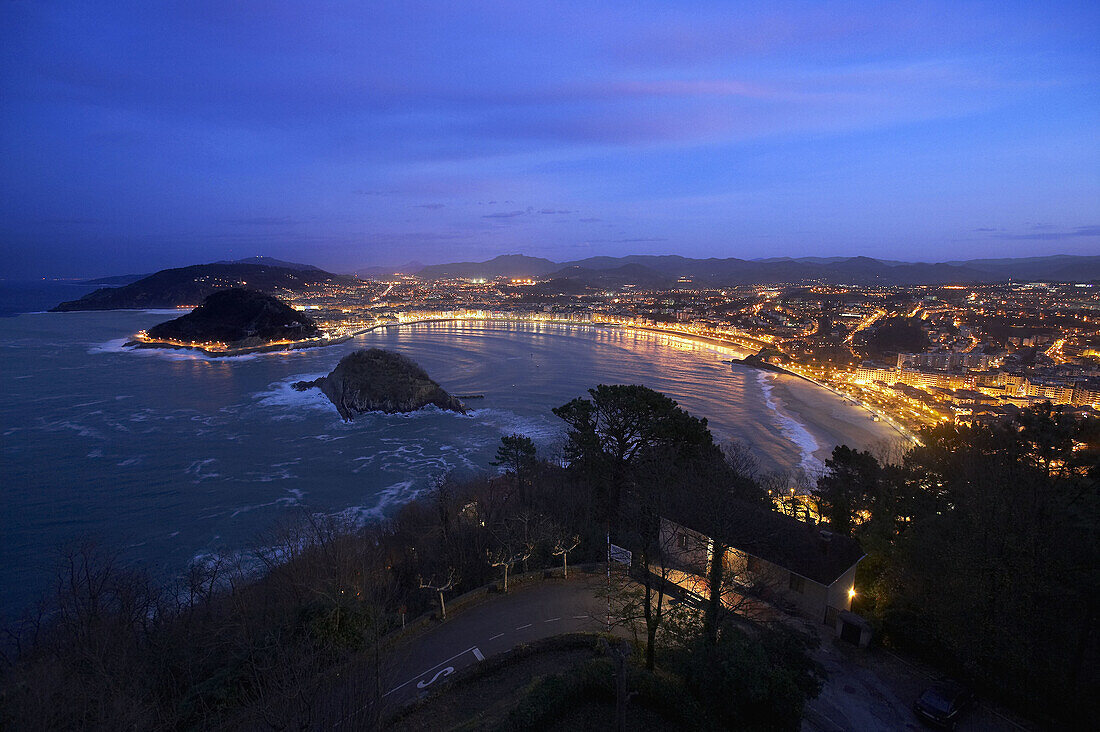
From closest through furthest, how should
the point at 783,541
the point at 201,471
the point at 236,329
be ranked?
1. the point at 783,541
2. the point at 201,471
3. the point at 236,329

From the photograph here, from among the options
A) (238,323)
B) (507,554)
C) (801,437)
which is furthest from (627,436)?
(238,323)

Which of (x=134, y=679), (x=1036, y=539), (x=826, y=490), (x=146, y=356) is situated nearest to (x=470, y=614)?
(x=134, y=679)

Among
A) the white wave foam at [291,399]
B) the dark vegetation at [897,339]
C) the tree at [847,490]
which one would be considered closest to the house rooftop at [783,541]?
the tree at [847,490]

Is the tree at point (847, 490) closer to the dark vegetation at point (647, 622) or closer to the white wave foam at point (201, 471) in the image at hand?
the dark vegetation at point (647, 622)

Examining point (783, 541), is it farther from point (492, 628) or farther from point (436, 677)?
point (436, 677)

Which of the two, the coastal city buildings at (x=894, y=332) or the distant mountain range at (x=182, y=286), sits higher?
the distant mountain range at (x=182, y=286)

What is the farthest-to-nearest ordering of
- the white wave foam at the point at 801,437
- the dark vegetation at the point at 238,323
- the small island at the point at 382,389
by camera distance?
the dark vegetation at the point at 238,323
the small island at the point at 382,389
the white wave foam at the point at 801,437

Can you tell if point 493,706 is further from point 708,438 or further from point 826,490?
point 826,490
